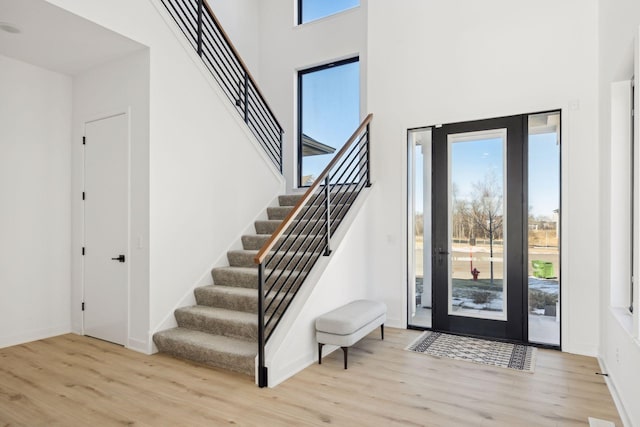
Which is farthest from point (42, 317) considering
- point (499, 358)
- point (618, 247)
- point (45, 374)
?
point (618, 247)

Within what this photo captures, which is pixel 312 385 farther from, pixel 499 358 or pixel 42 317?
pixel 42 317

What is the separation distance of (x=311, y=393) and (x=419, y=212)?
274 centimetres

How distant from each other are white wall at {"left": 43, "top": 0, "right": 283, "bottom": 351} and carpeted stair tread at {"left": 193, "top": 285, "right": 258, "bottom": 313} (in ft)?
0.61

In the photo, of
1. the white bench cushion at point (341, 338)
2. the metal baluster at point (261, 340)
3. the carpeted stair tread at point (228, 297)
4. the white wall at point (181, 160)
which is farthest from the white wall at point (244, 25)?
the white bench cushion at point (341, 338)

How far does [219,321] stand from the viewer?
3922 millimetres

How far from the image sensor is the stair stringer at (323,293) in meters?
3.36

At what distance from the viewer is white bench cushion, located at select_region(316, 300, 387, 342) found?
3.57 meters

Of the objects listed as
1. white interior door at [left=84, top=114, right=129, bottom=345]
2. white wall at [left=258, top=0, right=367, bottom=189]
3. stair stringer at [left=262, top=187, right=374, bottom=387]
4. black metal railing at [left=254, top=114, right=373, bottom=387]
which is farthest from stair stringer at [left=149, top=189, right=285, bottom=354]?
white wall at [left=258, top=0, right=367, bottom=189]

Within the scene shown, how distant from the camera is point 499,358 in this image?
12.5 feet

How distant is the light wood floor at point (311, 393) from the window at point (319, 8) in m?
5.53

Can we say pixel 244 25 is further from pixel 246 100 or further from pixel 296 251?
pixel 296 251

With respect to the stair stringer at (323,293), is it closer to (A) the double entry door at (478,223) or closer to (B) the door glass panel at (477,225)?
(A) the double entry door at (478,223)

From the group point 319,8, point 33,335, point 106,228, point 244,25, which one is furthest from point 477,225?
point 244,25

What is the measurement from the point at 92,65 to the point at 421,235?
14.4 feet
